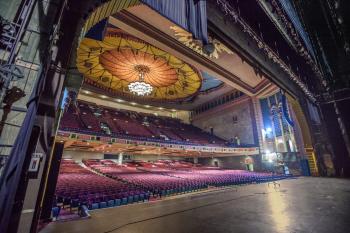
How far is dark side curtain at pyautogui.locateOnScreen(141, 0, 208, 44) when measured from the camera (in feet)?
10.6

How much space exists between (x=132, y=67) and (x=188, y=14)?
11141 millimetres

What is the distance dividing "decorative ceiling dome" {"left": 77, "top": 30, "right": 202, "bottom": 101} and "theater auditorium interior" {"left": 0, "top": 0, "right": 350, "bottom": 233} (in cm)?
11

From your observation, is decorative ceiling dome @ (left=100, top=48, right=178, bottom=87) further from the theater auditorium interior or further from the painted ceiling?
the theater auditorium interior

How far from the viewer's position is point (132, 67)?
1405cm

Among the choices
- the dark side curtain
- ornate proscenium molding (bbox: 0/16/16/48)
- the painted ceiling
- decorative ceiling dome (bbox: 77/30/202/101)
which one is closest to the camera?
ornate proscenium molding (bbox: 0/16/16/48)

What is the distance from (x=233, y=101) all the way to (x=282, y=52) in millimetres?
11059

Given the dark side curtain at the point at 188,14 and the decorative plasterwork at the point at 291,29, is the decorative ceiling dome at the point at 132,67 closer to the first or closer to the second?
the decorative plasterwork at the point at 291,29

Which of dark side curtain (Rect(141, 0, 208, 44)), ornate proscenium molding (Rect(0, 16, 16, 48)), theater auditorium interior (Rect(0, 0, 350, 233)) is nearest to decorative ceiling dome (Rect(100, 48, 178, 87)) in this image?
theater auditorium interior (Rect(0, 0, 350, 233))

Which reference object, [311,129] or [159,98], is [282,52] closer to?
[311,129]

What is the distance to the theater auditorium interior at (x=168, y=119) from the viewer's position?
2.41m

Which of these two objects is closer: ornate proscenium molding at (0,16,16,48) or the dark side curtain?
ornate proscenium molding at (0,16,16,48)

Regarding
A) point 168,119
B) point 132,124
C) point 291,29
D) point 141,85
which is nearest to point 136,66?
point 141,85

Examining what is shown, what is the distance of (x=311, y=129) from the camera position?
1138 centimetres

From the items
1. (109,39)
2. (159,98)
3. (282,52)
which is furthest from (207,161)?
(109,39)
